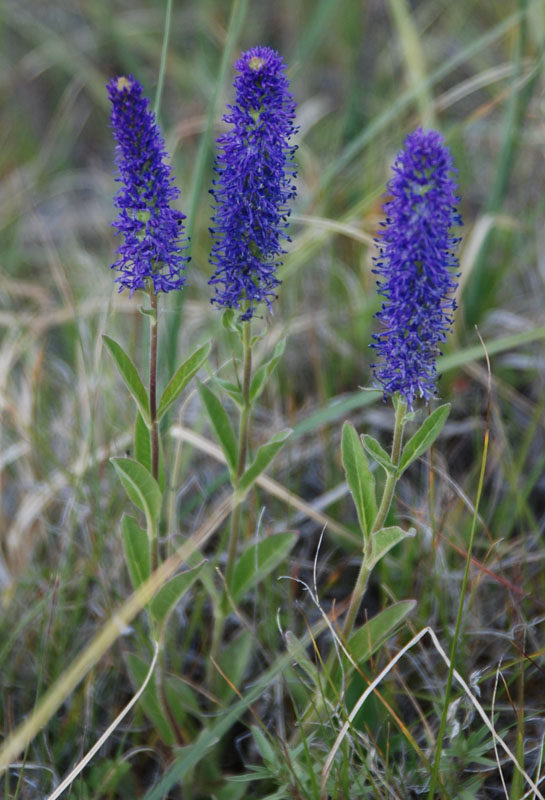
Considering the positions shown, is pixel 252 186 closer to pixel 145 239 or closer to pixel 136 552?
pixel 145 239

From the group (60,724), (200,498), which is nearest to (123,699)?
(60,724)

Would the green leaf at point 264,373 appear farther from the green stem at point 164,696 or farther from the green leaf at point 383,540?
→ the green stem at point 164,696

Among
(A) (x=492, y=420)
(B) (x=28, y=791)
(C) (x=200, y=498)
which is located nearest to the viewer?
(B) (x=28, y=791)

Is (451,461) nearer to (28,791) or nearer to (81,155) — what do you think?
(28,791)

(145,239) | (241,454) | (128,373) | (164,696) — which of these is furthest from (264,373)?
(164,696)

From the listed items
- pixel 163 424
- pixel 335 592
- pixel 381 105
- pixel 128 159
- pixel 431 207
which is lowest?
pixel 335 592

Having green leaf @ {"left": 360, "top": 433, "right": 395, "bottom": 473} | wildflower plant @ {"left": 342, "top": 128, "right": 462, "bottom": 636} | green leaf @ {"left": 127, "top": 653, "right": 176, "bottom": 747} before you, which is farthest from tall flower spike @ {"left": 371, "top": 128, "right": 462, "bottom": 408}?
green leaf @ {"left": 127, "top": 653, "right": 176, "bottom": 747}

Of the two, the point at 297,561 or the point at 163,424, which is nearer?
the point at 163,424
